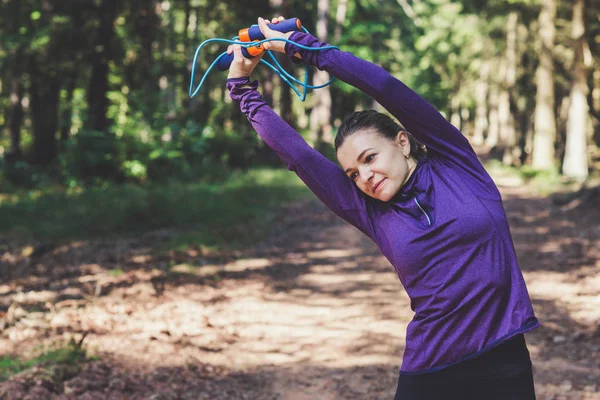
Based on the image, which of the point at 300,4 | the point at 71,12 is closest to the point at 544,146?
the point at 300,4

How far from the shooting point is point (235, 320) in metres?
6.65

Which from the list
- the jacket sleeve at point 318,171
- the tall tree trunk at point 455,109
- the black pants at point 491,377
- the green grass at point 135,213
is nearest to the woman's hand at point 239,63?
the jacket sleeve at point 318,171

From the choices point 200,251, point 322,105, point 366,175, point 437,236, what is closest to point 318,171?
point 366,175

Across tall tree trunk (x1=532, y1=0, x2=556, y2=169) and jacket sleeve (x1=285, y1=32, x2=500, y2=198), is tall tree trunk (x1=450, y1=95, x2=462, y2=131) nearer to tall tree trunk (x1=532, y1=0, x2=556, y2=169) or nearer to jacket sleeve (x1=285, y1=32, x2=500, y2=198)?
tall tree trunk (x1=532, y1=0, x2=556, y2=169)

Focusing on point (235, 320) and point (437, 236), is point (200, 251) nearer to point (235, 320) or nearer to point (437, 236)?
point (235, 320)

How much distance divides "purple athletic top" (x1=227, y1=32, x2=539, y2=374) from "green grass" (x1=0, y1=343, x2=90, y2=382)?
3143mm

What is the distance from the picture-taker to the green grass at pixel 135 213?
10414mm

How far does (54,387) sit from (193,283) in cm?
346

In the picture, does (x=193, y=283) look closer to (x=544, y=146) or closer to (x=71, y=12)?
(x=71, y=12)

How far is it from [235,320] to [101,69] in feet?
39.9

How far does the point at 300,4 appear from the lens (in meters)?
30.1

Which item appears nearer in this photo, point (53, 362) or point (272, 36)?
point (272, 36)

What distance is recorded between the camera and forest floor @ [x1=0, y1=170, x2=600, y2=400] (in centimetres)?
484

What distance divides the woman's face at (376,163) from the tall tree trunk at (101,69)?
14.8 meters
